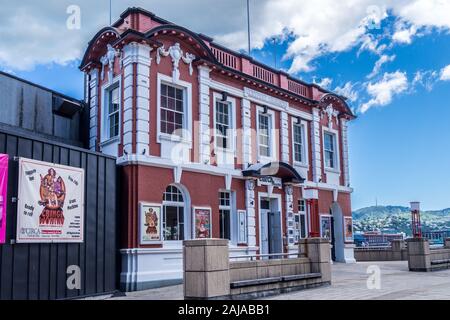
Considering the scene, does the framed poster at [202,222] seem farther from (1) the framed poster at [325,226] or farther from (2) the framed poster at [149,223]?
(1) the framed poster at [325,226]

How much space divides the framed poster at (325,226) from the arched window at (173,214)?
8640 mm

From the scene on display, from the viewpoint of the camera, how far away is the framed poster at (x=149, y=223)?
1551cm

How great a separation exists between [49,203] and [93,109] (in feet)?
20.4

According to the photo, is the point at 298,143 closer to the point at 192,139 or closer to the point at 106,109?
the point at 192,139

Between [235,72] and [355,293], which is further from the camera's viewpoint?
[235,72]

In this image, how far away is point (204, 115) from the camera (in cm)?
1844

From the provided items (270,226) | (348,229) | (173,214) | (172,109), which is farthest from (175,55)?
(348,229)

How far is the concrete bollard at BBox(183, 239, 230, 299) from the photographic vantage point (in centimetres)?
1090

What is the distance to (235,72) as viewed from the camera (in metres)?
19.7

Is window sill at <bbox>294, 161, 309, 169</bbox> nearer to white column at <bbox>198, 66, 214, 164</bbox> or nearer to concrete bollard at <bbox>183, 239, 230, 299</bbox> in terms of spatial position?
white column at <bbox>198, 66, 214, 164</bbox>

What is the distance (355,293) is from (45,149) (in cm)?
837
